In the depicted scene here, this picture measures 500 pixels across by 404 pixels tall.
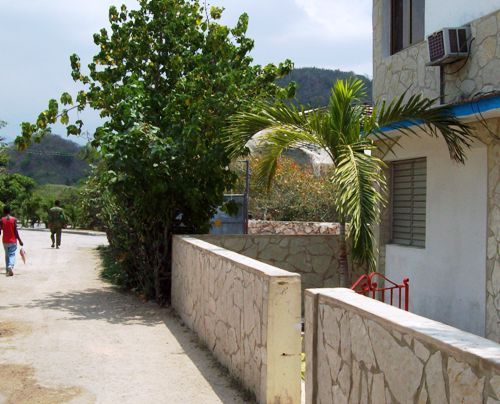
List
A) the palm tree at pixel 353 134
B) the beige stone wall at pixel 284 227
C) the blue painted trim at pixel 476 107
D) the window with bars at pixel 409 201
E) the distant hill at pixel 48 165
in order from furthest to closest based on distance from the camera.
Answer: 1. the distant hill at pixel 48 165
2. the beige stone wall at pixel 284 227
3. the window with bars at pixel 409 201
4. the palm tree at pixel 353 134
5. the blue painted trim at pixel 476 107

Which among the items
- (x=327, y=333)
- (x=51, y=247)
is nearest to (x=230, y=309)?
(x=327, y=333)

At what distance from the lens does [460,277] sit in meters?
8.53

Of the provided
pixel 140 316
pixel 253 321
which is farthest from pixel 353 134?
pixel 140 316

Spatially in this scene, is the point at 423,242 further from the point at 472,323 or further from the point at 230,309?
the point at 230,309

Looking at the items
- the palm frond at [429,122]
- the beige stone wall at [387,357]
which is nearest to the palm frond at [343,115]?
the palm frond at [429,122]

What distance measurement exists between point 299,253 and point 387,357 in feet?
26.3

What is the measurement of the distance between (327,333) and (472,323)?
412 cm

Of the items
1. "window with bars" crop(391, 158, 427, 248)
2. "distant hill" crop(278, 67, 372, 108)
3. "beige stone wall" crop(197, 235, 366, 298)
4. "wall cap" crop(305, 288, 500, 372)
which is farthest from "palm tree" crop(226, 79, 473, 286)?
"distant hill" crop(278, 67, 372, 108)

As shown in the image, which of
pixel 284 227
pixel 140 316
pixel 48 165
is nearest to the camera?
pixel 140 316

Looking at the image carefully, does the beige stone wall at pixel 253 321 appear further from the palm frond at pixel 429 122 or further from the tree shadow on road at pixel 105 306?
the palm frond at pixel 429 122

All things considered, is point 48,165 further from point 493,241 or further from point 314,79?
point 493,241

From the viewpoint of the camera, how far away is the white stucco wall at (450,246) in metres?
8.16

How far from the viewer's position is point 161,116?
40.8 feet

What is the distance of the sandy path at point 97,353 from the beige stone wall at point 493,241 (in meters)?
3.18
